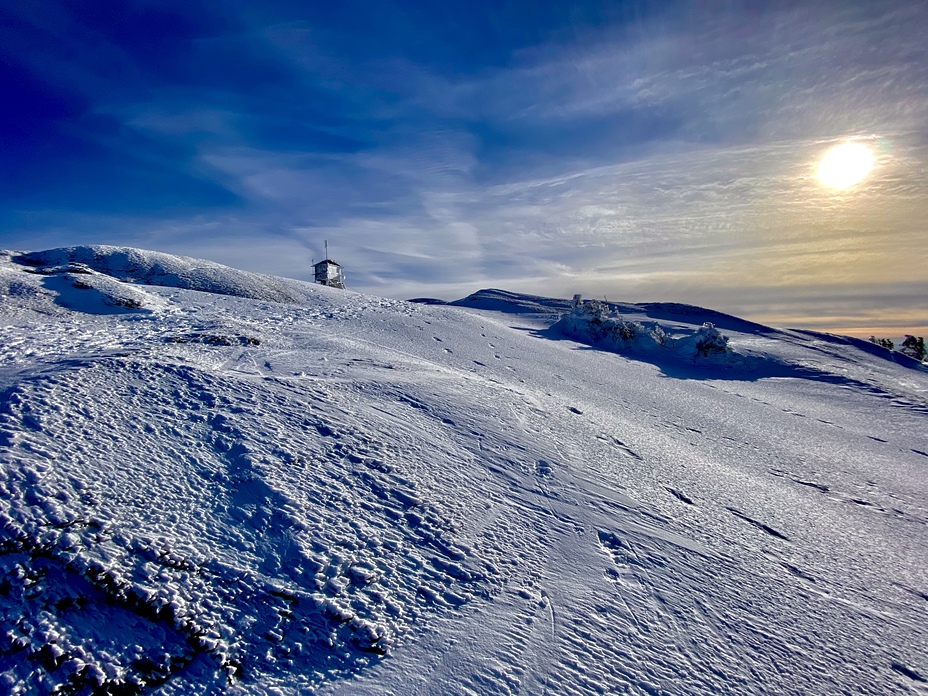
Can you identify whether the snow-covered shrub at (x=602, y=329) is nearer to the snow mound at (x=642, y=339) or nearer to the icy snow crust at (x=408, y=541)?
the snow mound at (x=642, y=339)

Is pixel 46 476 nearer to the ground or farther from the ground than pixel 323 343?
nearer to the ground

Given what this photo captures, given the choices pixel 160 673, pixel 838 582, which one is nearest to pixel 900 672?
pixel 838 582

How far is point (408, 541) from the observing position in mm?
3355

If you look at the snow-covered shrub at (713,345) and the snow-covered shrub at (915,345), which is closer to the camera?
the snow-covered shrub at (713,345)

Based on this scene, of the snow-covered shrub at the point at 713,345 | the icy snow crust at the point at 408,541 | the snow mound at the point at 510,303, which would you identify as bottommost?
the icy snow crust at the point at 408,541

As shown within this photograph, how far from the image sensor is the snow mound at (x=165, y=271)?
15.2 meters

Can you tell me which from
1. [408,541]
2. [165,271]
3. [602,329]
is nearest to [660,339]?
[602,329]

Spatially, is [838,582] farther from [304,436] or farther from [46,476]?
[46,476]

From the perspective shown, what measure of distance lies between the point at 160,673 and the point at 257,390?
319 centimetres

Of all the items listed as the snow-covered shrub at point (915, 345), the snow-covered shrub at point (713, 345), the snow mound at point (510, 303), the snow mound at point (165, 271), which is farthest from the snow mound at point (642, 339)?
the snow-covered shrub at point (915, 345)

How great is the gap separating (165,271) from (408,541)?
16.0m

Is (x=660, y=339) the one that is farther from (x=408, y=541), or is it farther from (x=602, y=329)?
(x=408, y=541)

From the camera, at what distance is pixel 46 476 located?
3.15 meters

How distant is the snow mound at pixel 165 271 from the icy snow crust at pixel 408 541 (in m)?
8.23
